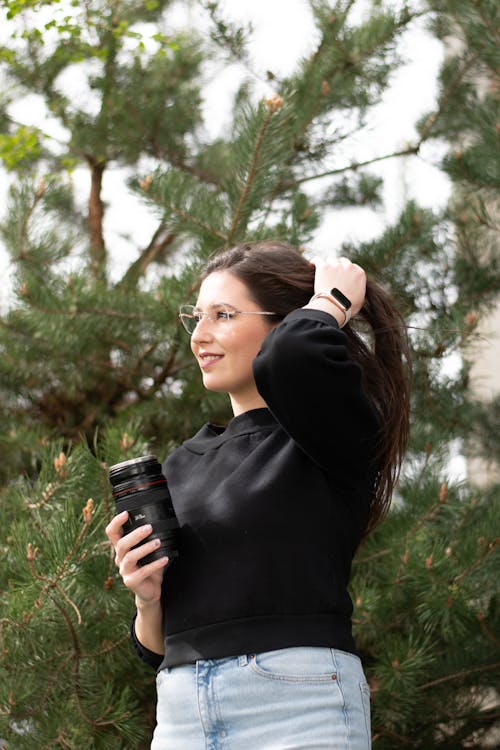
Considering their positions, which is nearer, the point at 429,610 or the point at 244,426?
the point at 244,426

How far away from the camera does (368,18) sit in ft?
8.30

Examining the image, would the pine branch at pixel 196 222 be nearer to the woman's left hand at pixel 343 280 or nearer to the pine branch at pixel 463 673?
the woman's left hand at pixel 343 280

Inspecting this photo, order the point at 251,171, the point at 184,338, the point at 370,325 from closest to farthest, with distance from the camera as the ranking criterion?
the point at 370,325
the point at 251,171
the point at 184,338

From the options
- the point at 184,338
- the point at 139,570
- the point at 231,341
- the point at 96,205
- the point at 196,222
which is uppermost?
the point at 96,205

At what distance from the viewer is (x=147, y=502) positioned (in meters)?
1.09

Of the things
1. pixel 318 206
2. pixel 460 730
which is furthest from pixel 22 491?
pixel 318 206

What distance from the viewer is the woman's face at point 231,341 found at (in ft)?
3.93

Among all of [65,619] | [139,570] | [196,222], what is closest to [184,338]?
[196,222]

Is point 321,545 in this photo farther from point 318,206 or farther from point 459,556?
point 318,206

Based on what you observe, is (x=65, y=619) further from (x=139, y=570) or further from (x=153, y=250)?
(x=153, y=250)

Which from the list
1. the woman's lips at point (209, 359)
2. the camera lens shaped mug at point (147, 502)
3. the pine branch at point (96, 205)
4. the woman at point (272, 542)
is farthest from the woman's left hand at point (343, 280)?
the pine branch at point (96, 205)

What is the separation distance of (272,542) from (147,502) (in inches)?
6.0

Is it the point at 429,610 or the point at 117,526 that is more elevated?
the point at 117,526

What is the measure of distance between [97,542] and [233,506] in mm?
598
